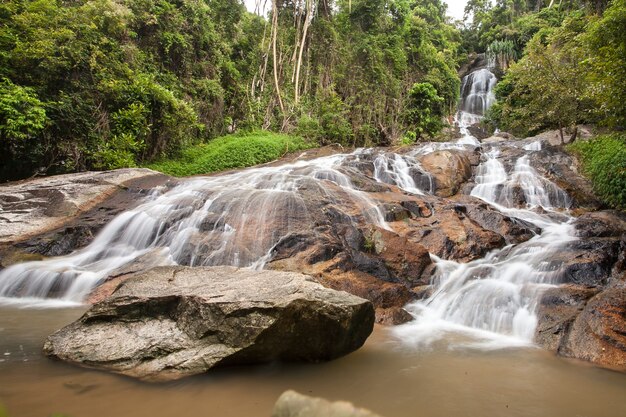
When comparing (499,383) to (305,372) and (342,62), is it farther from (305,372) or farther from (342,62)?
(342,62)

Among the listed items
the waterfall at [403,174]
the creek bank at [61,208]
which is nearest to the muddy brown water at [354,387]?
the creek bank at [61,208]

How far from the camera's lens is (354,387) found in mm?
3738

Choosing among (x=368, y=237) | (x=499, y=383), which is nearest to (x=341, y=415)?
(x=499, y=383)

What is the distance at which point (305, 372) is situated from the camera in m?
4.02

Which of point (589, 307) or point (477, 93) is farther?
point (477, 93)

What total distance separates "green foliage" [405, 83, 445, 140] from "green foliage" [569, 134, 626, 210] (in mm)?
9843

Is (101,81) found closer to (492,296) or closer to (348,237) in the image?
(348,237)

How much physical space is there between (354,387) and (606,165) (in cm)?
1216

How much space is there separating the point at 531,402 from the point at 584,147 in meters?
13.8

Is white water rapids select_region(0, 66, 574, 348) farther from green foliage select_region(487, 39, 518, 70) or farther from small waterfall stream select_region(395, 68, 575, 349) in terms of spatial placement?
green foliage select_region(487, 39, 518, 70)

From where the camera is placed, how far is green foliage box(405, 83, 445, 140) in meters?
23.4

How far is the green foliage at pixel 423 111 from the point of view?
76.8 ft

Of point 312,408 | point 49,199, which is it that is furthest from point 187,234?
point 312,408

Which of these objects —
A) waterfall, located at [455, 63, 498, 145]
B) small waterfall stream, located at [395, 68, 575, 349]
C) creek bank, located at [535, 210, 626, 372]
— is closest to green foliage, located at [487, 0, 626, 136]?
waterfall, located at [455, 63, 498, 145]
